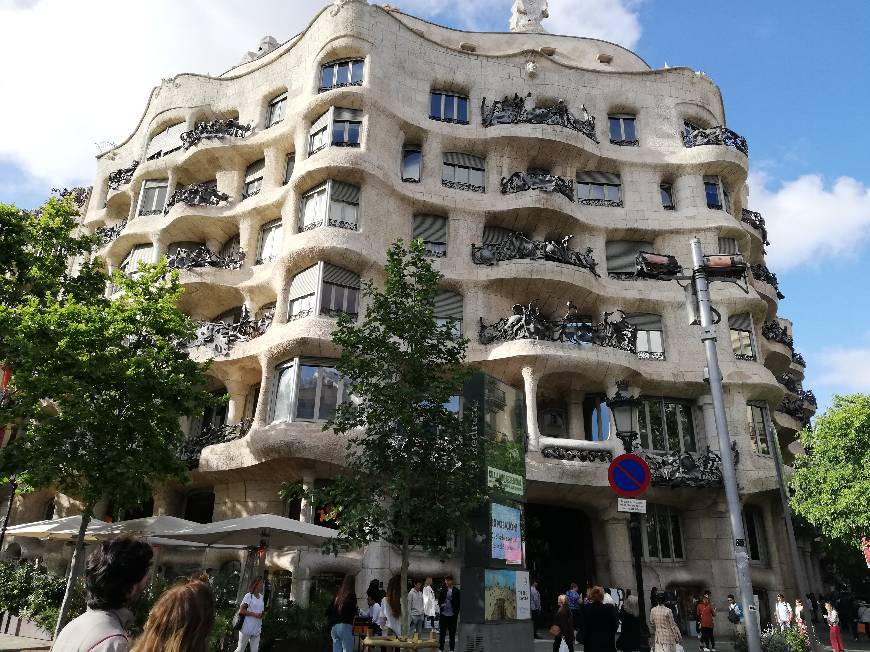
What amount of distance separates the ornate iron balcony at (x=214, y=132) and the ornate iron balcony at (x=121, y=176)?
3.46 m

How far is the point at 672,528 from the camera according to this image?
77.8ft

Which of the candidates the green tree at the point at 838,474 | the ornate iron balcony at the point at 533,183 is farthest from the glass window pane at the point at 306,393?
the green tree at the point at 838,474

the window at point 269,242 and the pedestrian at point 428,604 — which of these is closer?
the pedestrian at point 428,604

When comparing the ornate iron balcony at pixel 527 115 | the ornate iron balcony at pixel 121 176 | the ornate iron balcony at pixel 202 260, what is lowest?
the ornate iron balcony at pixel 202 260

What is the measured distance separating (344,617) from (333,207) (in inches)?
587

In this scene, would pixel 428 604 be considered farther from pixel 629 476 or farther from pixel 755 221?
pixel 755 221

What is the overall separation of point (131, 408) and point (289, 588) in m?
7.18

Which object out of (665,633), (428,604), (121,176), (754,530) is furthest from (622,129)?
(665,633)

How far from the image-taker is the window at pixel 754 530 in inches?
956

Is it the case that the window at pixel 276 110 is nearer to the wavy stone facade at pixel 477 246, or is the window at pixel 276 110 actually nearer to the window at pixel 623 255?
the wavy stone facade at pixel 477 246

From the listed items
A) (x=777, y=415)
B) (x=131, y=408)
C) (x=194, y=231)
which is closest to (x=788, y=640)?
(x=131, y=408)

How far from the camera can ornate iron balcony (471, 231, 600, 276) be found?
24.0 m

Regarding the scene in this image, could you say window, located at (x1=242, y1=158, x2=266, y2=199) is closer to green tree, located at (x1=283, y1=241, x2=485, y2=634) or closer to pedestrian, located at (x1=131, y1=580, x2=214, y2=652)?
green tree, located at (x1=283, y1=241, x2=485, y2=634)

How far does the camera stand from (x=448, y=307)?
78.1ft
